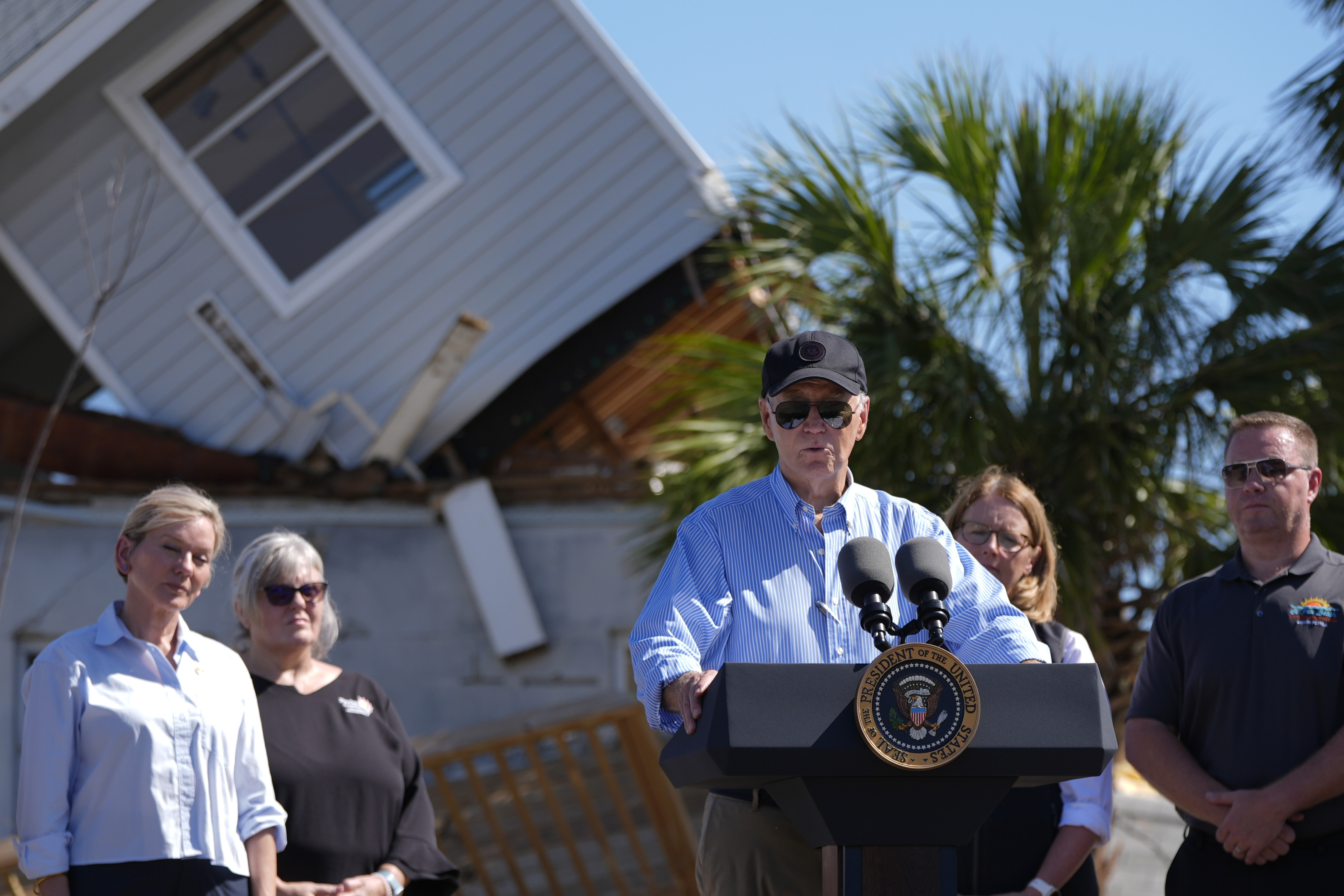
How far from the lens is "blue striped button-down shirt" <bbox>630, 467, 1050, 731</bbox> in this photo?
7.32ft

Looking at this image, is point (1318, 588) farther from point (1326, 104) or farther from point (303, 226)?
point (303, 226)

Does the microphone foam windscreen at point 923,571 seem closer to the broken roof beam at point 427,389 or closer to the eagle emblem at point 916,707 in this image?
the eagle emblem at point 916,707

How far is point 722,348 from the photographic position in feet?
20.4

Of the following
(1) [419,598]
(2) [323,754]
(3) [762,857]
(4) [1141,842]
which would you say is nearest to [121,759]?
(2) [323,754]

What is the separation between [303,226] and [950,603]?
664 cm

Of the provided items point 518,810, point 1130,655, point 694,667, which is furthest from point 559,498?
point 694,667

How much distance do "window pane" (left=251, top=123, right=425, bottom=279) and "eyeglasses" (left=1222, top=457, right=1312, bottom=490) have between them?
5.96 meters

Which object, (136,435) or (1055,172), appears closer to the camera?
(1055,172)

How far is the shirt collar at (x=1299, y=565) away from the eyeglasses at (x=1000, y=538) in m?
0.52

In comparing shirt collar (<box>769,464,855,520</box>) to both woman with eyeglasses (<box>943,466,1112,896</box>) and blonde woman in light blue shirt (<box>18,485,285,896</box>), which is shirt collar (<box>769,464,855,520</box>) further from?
blonde woman in light blue shirt (<box>18,485,285,896</box>)

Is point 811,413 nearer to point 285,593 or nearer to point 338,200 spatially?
point 285,593

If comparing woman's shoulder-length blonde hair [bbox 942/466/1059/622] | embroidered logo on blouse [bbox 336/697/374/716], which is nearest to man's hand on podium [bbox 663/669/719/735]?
woman's shoulder-length blonde hair [bbox 942/466/1059/622]

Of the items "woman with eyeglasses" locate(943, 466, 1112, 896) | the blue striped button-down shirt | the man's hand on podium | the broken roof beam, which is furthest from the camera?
the broken roof beam

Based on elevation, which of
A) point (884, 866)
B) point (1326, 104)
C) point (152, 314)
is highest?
point (152, 314)
